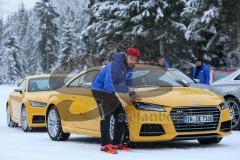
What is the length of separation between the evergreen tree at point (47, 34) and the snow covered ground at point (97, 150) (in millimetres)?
84592

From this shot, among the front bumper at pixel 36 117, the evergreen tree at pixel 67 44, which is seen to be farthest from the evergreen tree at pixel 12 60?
the front bumper at pixel 36 117

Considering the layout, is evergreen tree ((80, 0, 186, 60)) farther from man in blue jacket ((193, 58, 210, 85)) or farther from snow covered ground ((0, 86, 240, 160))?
snow covered ground ((0, 86, 240, 160))

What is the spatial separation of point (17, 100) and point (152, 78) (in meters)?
5.90

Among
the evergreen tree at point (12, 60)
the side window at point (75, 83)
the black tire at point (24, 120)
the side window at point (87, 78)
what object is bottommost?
the evergreen tree at point (12, 60)

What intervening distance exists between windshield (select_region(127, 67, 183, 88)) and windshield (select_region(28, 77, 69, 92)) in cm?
515

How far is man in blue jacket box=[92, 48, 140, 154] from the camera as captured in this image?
9289mm

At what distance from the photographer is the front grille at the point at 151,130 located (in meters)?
9.18

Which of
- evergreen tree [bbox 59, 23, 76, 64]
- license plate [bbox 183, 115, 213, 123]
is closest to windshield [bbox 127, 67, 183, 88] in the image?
license plate [bbox 183, 115, 213, 123]

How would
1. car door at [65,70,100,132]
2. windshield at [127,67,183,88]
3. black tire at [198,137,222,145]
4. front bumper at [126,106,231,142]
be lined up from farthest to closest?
windshield at [127,67,183,88] < car door at [65,70,100,132] < black tire at [198,137,222,145] < front bumper at [126,106,231,142]

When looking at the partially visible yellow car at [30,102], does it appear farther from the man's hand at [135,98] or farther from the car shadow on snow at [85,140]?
the man's hand at [135,98]

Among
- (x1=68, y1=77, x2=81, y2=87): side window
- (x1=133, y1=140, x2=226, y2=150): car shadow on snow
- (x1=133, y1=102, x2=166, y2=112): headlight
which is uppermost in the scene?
(x1=68, y1=77, x2=81, y2=87): side window

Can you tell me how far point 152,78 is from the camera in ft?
34.5

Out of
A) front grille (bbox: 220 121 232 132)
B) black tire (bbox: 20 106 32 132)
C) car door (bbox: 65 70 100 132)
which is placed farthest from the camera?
black tire (bbox: 20 106 32 132)

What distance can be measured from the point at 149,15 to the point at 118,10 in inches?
85.6
